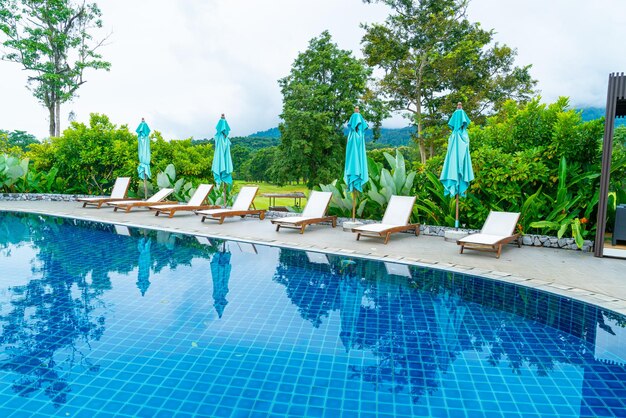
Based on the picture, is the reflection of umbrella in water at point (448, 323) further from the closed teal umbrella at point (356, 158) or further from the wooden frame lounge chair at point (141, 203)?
the wooden frame lounge chair at point (141, 203)

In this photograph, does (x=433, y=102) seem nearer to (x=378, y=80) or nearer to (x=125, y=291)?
(x=378, y=80)

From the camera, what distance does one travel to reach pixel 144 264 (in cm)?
693

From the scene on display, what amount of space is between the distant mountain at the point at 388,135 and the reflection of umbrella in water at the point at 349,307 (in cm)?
2218

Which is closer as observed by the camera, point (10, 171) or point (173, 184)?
point (173, 184)

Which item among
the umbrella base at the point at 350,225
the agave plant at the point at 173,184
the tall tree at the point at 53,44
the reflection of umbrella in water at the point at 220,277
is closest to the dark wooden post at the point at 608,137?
the umbrella base at the point at 350,225

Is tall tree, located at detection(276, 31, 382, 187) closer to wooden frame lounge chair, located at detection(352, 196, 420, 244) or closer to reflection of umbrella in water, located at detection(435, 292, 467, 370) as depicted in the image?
wooden frame lounge chair, located at detection(352, 196, 420, 244)

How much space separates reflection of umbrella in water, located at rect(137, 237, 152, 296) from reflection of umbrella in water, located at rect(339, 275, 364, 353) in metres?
2.47

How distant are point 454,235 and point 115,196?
11.1 metres

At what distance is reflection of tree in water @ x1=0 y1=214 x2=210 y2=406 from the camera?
3455 millimetres

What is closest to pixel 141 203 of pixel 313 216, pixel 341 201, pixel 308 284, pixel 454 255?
pixel 313 216

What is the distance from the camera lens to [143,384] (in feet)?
10.6

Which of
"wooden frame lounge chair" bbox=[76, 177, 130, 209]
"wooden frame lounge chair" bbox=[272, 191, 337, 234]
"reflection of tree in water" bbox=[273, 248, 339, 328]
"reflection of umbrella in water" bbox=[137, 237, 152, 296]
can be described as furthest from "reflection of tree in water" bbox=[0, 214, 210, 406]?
"wooden frame lounge chair" bbox=[76, 177, 130, 209]

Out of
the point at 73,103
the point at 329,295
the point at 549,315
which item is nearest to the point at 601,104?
the point at 549,315

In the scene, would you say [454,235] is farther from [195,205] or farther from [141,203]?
[141,203]
